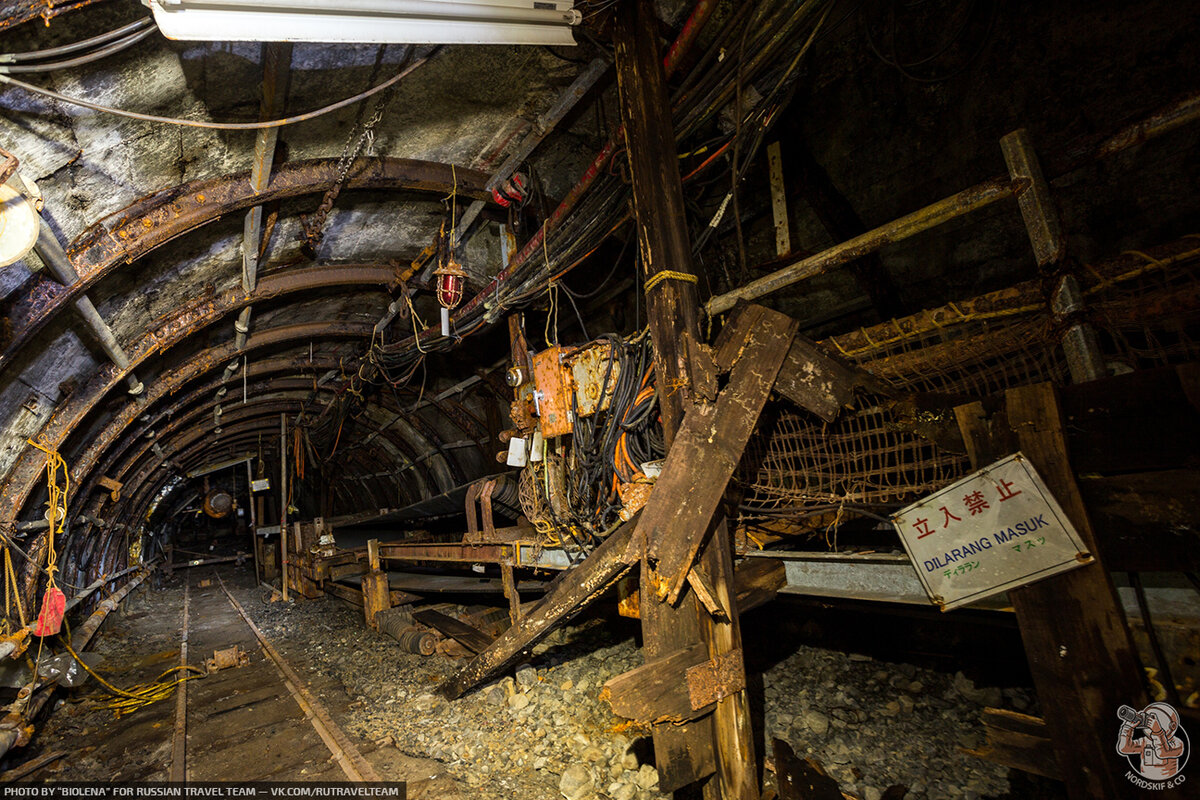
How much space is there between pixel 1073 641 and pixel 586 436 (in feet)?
9.34

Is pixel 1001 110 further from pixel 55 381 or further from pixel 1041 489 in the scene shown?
pixel 55 381

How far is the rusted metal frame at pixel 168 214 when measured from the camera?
3.68m

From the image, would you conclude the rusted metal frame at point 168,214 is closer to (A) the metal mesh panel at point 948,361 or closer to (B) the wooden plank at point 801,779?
(A) the metal mesh panel at point 948,361

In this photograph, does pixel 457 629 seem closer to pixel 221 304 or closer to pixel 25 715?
pixel 25 715

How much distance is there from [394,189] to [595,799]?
5.24m

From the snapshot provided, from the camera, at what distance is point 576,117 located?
14.6 ft

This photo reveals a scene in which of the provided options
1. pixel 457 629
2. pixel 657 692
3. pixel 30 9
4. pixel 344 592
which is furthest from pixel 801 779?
pixel 344 592

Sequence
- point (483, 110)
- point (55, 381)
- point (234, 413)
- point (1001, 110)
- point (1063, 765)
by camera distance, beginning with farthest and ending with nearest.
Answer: point (234, 413) < point (55, 381) < point (483, 110) < point (1001, 110) < point (1063, 765)

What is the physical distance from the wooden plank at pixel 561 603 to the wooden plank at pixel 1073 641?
1.73 meters

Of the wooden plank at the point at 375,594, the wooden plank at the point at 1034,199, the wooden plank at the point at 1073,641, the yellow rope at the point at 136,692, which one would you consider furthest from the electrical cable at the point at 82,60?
the wooden plank at the point at 375,594

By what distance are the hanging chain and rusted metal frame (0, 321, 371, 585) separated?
2361 mm

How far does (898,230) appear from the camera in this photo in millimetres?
2529

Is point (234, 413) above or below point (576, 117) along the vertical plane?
below

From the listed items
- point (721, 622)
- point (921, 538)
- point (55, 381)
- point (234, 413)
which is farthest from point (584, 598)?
point (234, 413)
